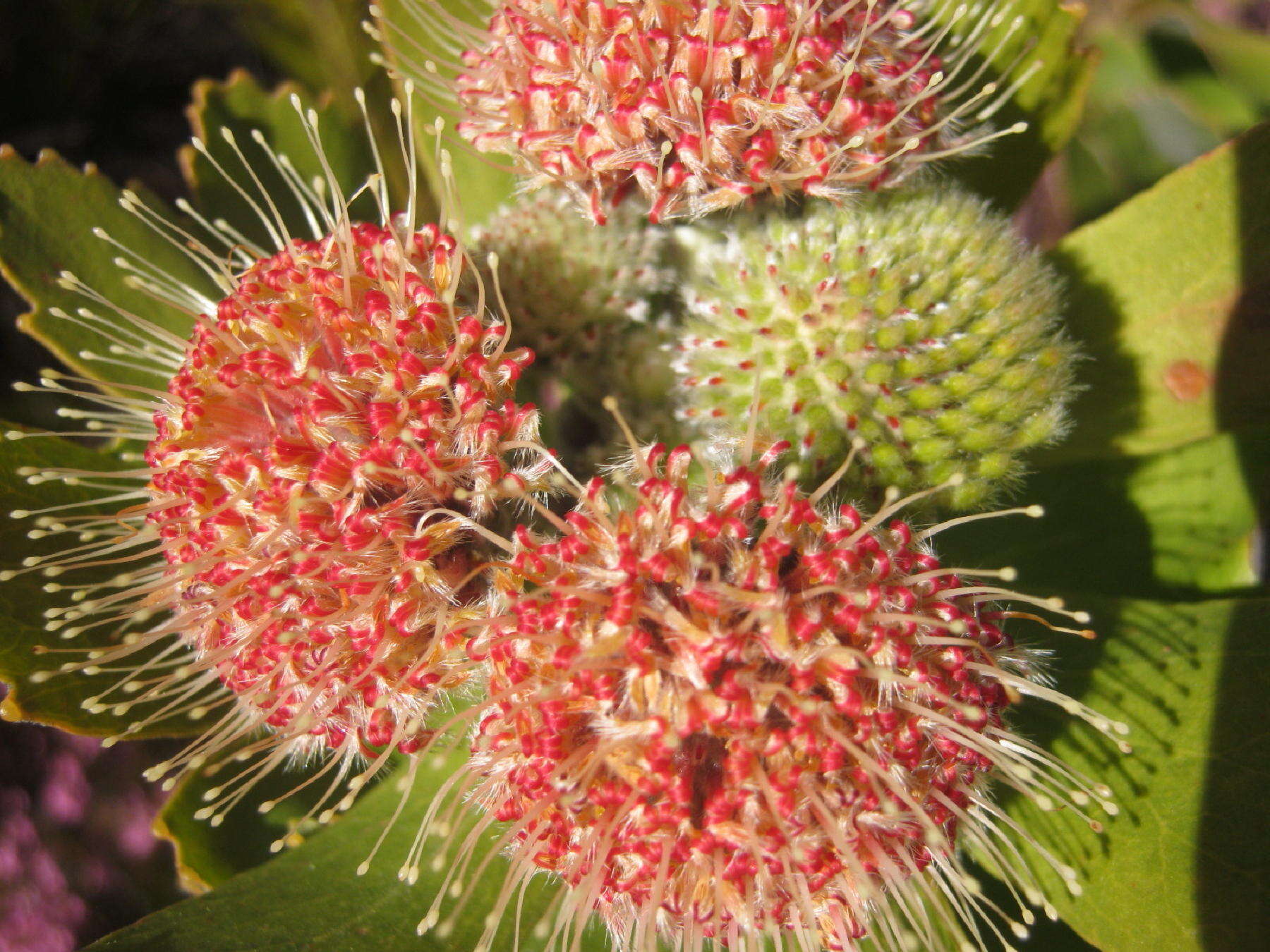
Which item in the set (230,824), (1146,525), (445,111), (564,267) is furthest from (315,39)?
(1146,525)

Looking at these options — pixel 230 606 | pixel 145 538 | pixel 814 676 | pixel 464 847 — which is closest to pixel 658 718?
pixel 814 676

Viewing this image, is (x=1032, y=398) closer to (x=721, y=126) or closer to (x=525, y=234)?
(x=721, y=126)

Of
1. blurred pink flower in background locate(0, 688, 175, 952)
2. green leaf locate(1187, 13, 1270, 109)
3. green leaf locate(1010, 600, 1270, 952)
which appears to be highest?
blurred pink flower in background locate(0, 688, 175, 952)

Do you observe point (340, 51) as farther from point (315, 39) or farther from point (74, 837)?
point (74, 837)

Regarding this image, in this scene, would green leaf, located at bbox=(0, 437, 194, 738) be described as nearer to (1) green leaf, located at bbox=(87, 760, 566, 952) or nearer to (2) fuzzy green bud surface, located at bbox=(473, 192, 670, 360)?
(1) green leaf, located at bbox=(87, 760, 566, 952)

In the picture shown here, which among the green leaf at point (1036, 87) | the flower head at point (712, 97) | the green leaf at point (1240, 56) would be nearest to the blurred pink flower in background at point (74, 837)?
the flower head at point (712, 97)

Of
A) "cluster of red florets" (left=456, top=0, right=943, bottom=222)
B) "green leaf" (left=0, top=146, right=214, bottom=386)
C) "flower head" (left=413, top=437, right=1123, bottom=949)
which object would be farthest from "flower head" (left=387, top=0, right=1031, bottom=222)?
"green leaf" (left=0, top=146, right=214, bottom=386)
